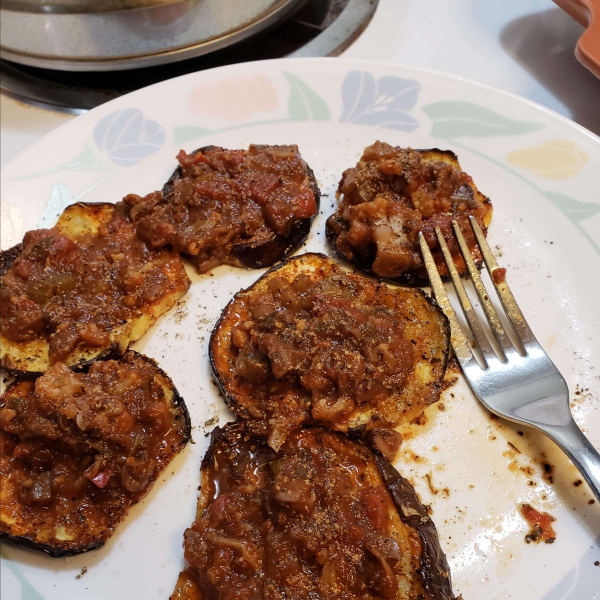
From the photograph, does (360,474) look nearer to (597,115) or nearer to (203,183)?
(203,183)

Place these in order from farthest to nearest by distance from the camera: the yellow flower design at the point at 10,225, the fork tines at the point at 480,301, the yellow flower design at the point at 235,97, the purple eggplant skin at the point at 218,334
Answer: the yellow flower design at the point at 235,97 → the yellow flower design at the point at 10,225 → the fork tines at the point at 480,301 → the purple eggplant skin at the point at 218,334

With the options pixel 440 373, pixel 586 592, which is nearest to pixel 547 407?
pixel 440 373

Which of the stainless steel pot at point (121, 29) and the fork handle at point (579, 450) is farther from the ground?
the stainless steel pot at point (121, 29)

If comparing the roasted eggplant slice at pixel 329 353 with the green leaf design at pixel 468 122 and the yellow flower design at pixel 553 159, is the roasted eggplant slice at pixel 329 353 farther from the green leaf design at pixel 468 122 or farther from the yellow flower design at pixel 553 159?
the green leaf design at pixel 468 122

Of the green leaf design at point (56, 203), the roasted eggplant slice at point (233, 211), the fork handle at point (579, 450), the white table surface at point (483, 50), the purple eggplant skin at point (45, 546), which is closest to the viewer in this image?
the fork handle at point (579, 450)

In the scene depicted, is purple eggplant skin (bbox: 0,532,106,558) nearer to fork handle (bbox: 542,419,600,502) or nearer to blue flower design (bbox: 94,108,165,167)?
fork handle (bbox: 542,419,600,502)

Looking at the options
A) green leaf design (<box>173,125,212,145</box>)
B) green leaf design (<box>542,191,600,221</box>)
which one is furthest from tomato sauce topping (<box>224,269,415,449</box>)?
green leaf design (<box>173,125,212,145</box>)

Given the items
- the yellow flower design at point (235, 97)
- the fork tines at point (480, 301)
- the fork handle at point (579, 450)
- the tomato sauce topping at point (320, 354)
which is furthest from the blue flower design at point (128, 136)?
the fork handle at point (579, 450)
